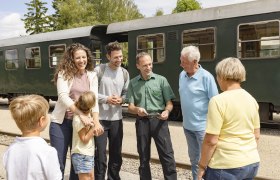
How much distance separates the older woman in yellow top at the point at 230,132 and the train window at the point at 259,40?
7.46 metres

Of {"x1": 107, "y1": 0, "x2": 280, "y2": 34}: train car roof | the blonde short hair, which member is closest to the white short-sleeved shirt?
the blonde short hair

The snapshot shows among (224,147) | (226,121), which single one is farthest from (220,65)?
(224,147)

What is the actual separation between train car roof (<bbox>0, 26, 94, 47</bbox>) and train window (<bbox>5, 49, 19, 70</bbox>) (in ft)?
1.26

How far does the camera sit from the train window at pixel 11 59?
62.1 ft

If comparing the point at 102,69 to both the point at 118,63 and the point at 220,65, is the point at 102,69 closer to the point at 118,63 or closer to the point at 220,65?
the point at 118,63

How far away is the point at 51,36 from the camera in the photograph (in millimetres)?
16953

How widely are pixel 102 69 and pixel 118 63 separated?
0.22 metres

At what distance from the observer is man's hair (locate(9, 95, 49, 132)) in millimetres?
2529

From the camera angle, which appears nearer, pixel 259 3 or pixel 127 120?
pixel 259 3

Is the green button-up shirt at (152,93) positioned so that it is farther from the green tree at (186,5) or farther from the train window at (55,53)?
the green tree at (186,5)

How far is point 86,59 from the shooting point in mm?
4480

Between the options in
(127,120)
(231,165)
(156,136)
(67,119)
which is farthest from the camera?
(127,120)

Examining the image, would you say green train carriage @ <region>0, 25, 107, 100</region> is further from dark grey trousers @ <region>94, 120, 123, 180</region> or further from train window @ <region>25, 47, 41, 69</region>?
dark grey trousers @ <region>94, 120, 123, 180</region>

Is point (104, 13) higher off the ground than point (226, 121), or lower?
higher
